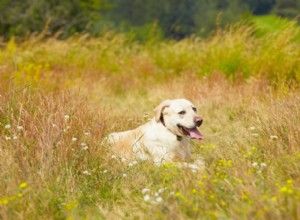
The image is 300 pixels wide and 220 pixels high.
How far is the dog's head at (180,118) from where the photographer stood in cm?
536

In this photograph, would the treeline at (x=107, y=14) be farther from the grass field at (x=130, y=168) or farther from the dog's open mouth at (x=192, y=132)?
the grass field at (x=130, y=168)

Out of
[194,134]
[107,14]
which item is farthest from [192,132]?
[107,14]

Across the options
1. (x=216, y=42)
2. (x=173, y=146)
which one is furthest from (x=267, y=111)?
(x=216, y=42)

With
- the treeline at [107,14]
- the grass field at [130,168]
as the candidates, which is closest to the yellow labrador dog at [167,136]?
the grass field at [130,168]

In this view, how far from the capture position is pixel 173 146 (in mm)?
5512

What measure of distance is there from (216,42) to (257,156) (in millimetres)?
6789

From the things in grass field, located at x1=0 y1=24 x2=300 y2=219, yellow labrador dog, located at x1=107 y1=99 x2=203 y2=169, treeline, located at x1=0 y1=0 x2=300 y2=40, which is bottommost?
treeline, located at x1=0 y1=0 x2=300 y2=40

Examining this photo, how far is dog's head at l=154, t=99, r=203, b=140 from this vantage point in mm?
5355

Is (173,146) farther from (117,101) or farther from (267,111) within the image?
(117,101)

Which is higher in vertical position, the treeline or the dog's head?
the dog's head

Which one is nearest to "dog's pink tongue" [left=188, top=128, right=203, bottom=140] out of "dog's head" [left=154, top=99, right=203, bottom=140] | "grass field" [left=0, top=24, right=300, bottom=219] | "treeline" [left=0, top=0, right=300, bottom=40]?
"dog's head" [left=154, top=99, right=203, bottom=140]

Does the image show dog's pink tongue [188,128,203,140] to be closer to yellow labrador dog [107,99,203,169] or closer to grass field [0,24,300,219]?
yellow labrador dog [107,99,203,169]

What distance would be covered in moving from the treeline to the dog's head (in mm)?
5707

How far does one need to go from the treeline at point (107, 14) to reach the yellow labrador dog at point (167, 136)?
572 cm
